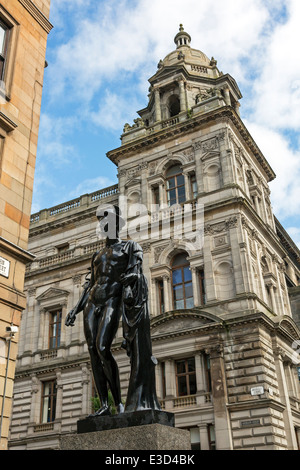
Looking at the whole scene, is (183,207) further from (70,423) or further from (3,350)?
(3,350)

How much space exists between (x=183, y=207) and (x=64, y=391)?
1337 cm

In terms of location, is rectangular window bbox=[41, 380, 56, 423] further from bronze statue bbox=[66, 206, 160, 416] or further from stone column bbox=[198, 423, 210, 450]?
bronze statue bbox=[66, 206, 160, 416]

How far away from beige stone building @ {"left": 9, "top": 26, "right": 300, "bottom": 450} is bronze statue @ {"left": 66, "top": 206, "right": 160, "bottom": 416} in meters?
16.6

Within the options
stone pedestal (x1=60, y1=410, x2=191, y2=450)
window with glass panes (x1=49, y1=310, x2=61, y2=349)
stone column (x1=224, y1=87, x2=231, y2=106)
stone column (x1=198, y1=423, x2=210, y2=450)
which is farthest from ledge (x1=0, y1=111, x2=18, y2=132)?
stone column (x1=224, y1=87, x2=231, y2=106)

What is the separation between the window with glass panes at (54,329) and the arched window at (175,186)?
10.8 metres

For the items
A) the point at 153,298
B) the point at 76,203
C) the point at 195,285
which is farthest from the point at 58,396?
the point at 76,203

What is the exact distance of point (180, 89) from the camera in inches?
1416

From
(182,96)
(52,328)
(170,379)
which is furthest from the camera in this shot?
(182,96)

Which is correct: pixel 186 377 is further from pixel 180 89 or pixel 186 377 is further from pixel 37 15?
pixel 180 89

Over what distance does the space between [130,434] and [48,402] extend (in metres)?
24.8

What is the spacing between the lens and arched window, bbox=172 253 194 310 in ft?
90.7

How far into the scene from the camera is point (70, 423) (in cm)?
2756
